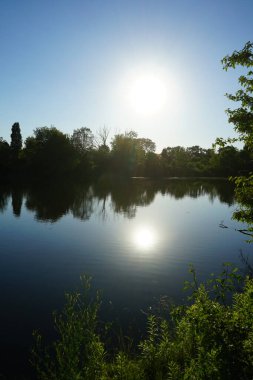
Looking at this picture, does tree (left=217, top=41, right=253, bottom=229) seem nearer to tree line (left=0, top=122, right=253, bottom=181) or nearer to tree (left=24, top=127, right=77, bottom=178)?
tree line (left=0, top=122, right=253, bottom=181)

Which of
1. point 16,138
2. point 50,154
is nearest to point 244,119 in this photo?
point 50,154

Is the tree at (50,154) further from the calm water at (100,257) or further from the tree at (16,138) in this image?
the calm water at (100,257)

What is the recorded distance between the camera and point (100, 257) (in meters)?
21.0

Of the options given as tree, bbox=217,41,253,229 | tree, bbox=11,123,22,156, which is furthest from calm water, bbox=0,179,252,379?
tree, bbox=11,123,22,156

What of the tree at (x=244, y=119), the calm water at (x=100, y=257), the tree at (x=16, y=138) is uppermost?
the tree at (x=16, y=138)

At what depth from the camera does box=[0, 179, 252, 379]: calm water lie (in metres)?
12.8

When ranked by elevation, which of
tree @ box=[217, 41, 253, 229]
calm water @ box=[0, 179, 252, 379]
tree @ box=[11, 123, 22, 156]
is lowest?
calm water @ box=[0, 179, 252, 379]

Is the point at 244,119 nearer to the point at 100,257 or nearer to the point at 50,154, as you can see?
the point at 100,257

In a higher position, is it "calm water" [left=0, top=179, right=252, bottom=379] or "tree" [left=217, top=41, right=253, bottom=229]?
"tree" [left=217, top=41, right=253, bottom=229]

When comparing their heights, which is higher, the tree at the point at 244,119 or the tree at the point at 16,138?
the tree at the point at 16,138

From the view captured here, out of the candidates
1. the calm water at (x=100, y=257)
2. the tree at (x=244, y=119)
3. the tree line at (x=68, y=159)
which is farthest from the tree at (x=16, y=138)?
the tree at (x=244, y=119)

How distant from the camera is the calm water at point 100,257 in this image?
41.9 feet

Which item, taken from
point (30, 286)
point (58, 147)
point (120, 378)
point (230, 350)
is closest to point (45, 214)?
point (30, 286)

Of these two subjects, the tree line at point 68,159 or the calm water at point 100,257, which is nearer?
the calm water at point 100,257
